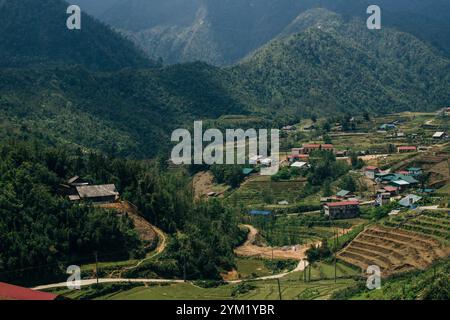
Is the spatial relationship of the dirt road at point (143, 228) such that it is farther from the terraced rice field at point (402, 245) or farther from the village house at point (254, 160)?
the village house at point (254, 160)

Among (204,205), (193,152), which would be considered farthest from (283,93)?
(204,205)

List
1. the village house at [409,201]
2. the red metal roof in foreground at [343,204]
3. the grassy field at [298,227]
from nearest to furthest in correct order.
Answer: the village house at [409,201] → the grassy field at [298,227] → the red metal roof in foreground at [343,204]

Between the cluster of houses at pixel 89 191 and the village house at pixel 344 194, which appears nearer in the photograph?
the cluster of houses at pixel 89 191

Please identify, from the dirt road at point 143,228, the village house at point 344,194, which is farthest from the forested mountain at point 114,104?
the dirt road at point 143,228

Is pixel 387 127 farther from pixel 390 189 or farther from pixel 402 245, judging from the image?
pixel 402 245

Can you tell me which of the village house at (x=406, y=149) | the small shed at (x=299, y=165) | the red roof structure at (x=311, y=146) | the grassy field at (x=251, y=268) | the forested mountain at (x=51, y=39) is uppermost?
the forested mountain at (x=51, y=39)
